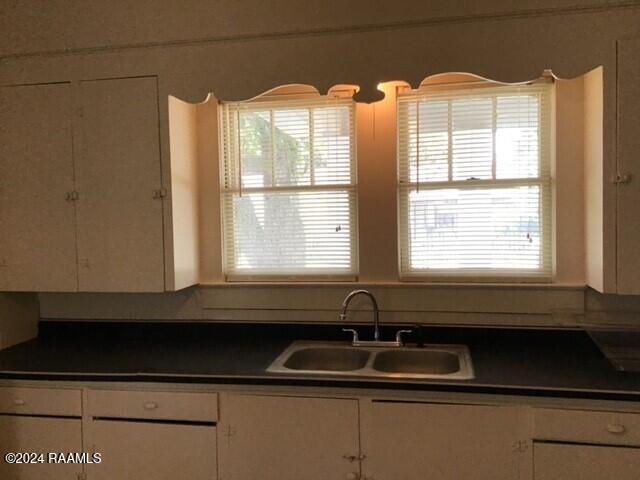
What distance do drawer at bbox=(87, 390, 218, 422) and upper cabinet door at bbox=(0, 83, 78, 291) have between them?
0.64 metres

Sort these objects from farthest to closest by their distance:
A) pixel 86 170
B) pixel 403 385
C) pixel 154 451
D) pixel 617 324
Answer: pixel 86 170
pixel 617 324
pixel 154 451
pixel 403 385

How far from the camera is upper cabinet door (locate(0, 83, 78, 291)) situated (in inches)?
96.5

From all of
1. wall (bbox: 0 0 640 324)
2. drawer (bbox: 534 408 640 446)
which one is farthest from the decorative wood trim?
drawer (bbox: 534 408 640 446)

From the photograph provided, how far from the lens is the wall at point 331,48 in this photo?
2.03 m

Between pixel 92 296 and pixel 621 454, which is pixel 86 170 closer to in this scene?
pixel 92 296

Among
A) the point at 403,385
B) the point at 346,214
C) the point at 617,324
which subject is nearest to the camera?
the point at 403,385

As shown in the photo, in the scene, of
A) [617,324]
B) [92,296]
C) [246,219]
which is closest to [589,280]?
[617,324]

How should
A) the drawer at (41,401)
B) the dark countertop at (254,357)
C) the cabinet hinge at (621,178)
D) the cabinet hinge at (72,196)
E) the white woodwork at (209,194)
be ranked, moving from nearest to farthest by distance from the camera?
the dark countertop at (254,357) < the cabinet hinge at (621,178) < the drawer at (41,401) < the cabinet hinge at (72,196) < the white woodwork at (209,194)

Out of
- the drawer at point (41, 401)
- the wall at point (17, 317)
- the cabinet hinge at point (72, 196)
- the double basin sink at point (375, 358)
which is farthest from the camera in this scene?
the wall at point (17, 317)

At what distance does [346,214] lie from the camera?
2650 millimetres

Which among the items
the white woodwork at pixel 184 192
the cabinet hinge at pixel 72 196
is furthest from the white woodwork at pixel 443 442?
the cabinet hinge at pixel 72 196

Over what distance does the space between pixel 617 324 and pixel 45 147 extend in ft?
9.46

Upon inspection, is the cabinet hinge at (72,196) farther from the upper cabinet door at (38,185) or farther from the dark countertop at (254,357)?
the dark countertop at (254,357)

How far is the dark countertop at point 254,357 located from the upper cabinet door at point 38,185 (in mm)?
425
